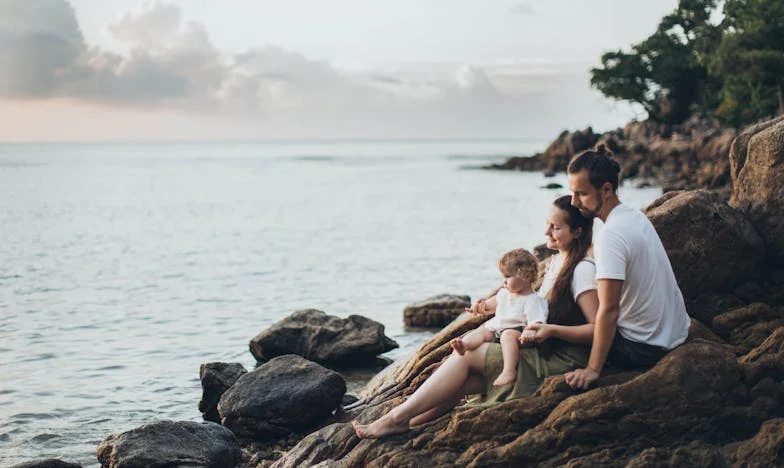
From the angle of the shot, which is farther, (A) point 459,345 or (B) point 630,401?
(A) point 459,345

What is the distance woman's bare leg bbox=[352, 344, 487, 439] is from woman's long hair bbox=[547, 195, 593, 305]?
0.76m

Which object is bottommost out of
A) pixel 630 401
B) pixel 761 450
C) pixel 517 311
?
pixel 761 450

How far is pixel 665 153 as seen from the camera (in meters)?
70.0

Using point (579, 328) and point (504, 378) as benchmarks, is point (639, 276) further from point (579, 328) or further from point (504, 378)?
point (504, 378)

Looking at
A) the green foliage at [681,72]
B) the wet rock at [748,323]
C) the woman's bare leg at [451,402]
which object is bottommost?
the woman's bare leg at [451,402]

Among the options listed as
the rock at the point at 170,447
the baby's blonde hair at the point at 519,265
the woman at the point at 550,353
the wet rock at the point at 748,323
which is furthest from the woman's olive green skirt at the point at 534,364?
the rock at the point at 170,447

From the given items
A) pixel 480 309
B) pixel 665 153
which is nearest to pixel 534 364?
pixel 480 309

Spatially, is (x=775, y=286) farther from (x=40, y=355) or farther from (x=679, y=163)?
(x=679, y=163)

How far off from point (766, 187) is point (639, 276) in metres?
3.12

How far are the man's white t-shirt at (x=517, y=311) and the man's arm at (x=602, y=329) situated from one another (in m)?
0.49

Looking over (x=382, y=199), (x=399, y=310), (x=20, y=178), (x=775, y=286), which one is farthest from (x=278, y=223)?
(x=20, y=178)

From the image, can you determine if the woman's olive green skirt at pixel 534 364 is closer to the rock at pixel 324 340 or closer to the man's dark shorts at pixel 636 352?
the man's dark shorts at pixel 636 352

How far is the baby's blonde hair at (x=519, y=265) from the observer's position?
7.79 metres

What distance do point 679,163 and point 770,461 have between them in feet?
206
